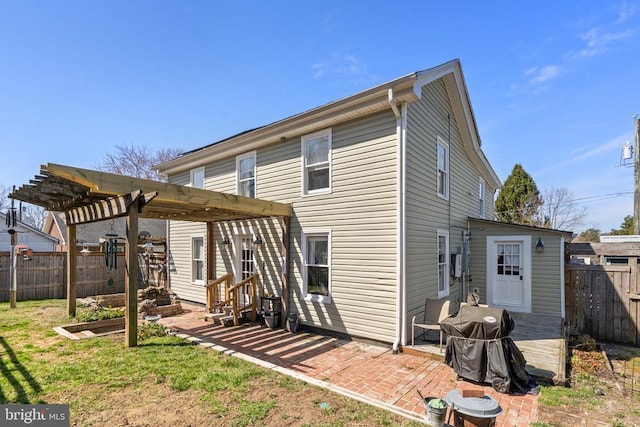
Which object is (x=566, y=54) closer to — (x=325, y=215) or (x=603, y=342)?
(x=603, y=342)

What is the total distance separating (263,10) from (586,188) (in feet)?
101

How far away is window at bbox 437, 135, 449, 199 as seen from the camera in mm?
8305

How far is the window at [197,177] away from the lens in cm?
1081

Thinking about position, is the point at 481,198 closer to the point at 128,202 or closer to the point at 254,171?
the point at 254,171

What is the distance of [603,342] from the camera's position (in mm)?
7336

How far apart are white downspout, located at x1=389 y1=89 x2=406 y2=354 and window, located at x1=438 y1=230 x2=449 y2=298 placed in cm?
252

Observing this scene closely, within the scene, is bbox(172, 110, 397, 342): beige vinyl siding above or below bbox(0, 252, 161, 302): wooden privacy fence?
above

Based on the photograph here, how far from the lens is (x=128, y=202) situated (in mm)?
5660

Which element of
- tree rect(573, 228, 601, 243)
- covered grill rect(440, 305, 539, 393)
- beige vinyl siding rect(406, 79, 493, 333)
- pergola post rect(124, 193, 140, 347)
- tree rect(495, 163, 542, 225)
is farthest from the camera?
tree rect(573, 228, 601, 243)

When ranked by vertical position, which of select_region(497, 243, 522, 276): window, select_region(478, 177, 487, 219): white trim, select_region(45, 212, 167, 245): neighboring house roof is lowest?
select_region(497, 243, 522, 276): window

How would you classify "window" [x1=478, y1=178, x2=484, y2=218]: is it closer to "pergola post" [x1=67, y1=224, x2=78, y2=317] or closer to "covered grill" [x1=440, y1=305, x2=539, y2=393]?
Answer: "covered grill" [x1=440, y1=305, x2=539, y2=393]

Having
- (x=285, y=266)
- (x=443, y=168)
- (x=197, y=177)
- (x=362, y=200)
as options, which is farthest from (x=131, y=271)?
(x=443, y=168)

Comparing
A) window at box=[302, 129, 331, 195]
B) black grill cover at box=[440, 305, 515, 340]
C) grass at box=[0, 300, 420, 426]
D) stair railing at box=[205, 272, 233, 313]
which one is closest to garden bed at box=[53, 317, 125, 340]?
grass at box=[0, 300, 420, 426]

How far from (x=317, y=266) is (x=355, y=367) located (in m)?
2.62
